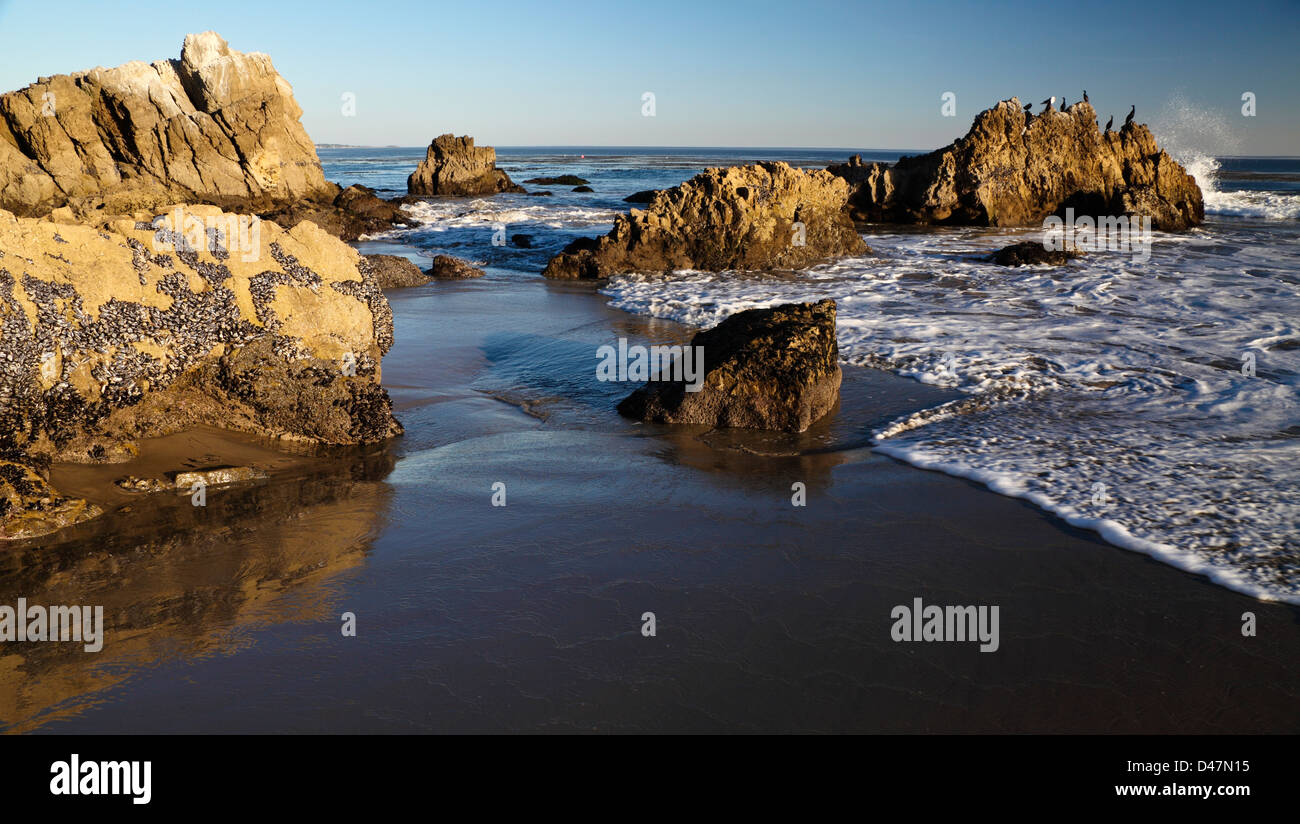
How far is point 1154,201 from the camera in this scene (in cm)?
2355

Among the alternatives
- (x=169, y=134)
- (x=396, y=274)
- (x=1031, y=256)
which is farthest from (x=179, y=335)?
(x=169, y=134)

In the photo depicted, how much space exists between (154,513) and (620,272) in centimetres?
1198

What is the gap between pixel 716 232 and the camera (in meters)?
16.3

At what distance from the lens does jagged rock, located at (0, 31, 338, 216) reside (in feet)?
98.9

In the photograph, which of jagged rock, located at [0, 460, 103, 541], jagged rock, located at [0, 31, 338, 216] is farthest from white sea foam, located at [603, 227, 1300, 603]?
jagged rock, located at [0, 31, 338, 216]

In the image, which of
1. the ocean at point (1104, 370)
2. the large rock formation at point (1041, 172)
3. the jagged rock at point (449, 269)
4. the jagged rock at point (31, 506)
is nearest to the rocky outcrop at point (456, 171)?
the large rock formation at point (1041, 172)

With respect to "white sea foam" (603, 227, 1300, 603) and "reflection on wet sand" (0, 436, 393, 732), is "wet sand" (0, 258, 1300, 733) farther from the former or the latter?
"white sea foam" (603, 227, 1300, 603)

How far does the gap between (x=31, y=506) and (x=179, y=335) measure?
1479 millimetres

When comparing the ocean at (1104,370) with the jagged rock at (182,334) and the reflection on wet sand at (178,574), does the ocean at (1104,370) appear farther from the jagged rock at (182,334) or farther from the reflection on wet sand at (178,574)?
the jagged rock at (182,334)

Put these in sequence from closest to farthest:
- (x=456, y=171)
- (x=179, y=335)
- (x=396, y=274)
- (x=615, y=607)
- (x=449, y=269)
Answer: (x=615, y=607) < (x=179, y=335) < (x=396, y=274) < (x=449, y=269) < (x=456, y=171)

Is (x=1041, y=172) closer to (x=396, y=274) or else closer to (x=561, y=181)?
(x=396, y=274)

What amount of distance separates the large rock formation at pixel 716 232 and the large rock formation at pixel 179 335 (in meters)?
9.89

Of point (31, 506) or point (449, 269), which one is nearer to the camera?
point (31, 506)

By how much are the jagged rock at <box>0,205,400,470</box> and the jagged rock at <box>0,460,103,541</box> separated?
265 millimetres
